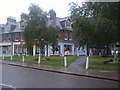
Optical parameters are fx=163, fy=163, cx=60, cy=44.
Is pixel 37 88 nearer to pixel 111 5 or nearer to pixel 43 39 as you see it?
pixel 111 5

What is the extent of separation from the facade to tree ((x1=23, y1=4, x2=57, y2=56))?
39.7ft

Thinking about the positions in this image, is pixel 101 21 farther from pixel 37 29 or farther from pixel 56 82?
pixel 37 29

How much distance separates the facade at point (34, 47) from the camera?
37875 mm

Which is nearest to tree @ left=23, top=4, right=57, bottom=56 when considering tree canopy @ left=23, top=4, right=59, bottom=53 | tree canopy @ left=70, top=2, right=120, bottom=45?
tree canopy @ left=23, top=4, right=59, bottom=53

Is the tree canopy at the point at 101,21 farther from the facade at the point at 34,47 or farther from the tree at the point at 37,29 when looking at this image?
the facade at the point at 34,47

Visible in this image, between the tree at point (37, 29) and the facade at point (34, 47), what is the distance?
1211 cm

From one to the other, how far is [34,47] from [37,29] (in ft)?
52.2

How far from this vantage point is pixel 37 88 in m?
7.35

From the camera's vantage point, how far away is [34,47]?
37781 mm

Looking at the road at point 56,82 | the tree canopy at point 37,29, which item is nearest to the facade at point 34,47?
the tree canopy at point 37,29

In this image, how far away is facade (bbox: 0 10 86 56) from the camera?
37.9 metres

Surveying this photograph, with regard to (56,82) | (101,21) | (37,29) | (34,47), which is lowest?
(56,82)

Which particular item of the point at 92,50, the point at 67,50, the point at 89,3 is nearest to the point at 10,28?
the point at 67,50

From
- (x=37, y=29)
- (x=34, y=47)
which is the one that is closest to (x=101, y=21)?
(x=37, y=29)
